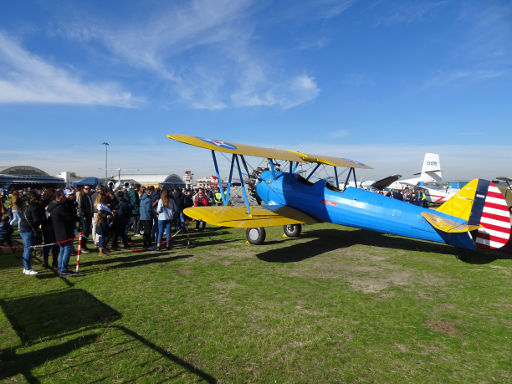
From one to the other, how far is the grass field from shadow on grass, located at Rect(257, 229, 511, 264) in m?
0.38

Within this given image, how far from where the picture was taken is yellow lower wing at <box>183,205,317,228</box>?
7012 millimetres

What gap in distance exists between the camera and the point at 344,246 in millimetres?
8469

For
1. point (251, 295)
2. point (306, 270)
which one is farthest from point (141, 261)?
point (306, 270)

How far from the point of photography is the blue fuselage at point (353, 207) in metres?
6.72

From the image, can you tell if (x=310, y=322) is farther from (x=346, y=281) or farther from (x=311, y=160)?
(x=311, y=160)

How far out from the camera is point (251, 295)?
15.1ft

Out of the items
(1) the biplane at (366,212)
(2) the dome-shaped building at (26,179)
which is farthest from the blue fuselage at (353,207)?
(2) the dome-shaped building at (26,179)

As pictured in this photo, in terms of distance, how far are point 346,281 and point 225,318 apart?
259 cm

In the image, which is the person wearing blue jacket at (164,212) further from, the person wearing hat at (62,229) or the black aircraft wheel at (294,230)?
the black aircraft wheel at (294,230)

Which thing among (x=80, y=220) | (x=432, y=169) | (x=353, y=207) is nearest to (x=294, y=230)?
(x=353, y=207)

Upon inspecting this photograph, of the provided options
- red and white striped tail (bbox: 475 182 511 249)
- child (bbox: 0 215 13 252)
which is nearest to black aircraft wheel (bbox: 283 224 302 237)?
red and white striped tail (bbox: 475 182 511 249)

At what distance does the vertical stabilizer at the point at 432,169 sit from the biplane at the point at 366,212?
31163 millimetres

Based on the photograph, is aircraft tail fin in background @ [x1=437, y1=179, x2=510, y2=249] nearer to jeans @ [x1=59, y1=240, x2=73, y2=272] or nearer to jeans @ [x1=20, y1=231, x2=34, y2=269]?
jeans @ [x1=59, y1=240, x2=73, y2=272]

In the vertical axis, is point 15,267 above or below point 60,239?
below
